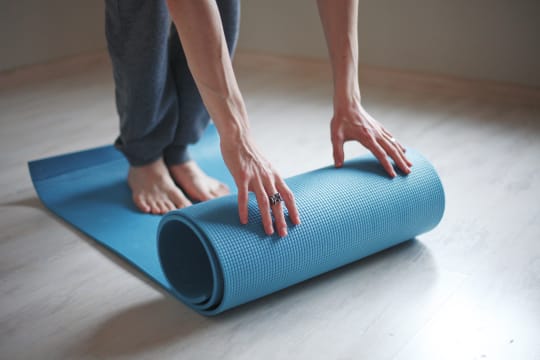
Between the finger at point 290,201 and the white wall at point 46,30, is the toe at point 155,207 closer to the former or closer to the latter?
the finger at point 290,201

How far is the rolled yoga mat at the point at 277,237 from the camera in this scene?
4.80 feet

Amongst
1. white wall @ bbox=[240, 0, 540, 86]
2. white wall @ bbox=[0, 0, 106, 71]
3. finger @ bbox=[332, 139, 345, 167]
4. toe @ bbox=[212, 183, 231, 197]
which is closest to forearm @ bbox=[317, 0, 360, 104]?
finger @ bbox=[332, 139, 345, 167]

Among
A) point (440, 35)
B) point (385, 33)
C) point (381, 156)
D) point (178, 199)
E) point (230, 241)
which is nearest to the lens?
point (230, 241)

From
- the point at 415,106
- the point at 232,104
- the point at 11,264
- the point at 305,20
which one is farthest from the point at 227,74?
the point at 305,20

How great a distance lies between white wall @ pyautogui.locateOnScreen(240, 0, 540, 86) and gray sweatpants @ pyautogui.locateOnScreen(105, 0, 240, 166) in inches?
53.1

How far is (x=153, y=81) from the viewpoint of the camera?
199cm

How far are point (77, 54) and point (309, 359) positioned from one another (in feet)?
10.6

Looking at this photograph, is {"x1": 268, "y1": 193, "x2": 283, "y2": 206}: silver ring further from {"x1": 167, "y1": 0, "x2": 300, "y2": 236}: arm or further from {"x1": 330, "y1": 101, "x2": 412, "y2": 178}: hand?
{"x1": 330, "y1": 101, "x2": 412, "y2": 178}: hand

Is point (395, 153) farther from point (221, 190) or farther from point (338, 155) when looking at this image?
point (221, 190)

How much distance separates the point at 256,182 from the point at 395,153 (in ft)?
1.41

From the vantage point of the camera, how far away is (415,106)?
2922 mm

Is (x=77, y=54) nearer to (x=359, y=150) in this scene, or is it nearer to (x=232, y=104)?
(x=359, y=150)

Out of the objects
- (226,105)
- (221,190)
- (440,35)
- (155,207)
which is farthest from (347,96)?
(440,35)

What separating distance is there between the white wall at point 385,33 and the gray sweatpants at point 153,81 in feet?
4.44
